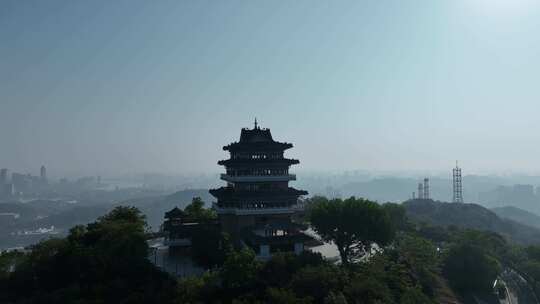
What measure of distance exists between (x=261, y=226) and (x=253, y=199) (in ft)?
7.53

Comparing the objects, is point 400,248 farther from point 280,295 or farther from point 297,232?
point 280,295

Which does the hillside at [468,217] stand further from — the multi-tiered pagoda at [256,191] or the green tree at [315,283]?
the green tree at [315,283]

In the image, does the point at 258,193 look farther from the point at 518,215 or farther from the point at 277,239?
the point at 518,215

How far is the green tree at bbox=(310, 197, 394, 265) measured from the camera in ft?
94.2

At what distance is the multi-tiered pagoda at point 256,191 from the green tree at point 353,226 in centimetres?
195

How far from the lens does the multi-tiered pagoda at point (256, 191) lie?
3231cm

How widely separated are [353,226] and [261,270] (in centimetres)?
828

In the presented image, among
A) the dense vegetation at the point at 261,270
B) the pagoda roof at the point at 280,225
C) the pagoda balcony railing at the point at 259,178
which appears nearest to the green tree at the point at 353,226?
the dense vegetation at the point at 261,270

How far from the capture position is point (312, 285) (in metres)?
21.6

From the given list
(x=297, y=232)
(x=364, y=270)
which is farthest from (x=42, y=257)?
(x=364, y=270)

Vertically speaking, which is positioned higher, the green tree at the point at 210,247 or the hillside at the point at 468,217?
the green tree at the point at 210,247

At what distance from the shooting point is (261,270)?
2383cm

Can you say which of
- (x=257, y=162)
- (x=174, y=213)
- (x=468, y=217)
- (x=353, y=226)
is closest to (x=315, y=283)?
(x=353, y=226)

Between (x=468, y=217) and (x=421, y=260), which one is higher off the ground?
(x=421, y=260)
